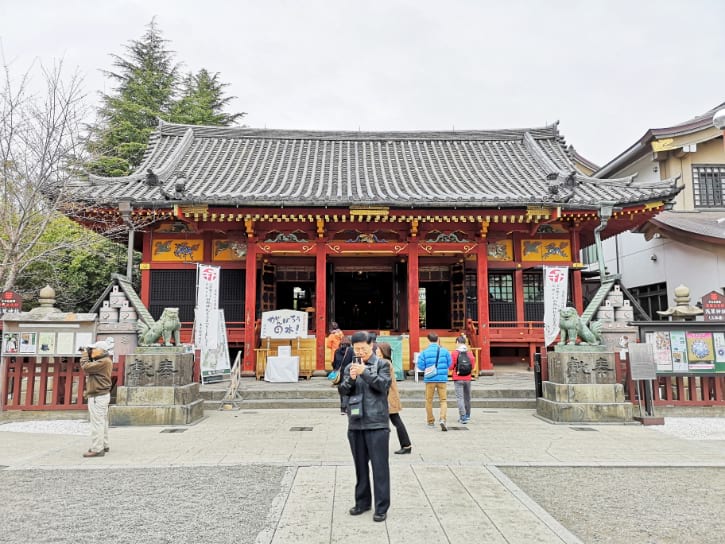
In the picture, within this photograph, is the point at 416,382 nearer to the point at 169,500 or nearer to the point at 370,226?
the point at 370,226

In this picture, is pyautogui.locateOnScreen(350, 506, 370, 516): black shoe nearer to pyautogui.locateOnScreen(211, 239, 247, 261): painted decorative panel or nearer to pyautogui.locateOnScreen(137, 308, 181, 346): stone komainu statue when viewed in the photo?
pyautogui.locateOnScreen(137, 308, 181, 346): stone komainu statue

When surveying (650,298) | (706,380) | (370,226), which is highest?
(370,226)

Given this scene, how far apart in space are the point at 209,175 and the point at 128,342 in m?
6.62

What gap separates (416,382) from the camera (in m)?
11.9

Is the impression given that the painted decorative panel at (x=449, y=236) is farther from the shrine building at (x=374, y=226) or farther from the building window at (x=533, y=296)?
the building window at (x=533, y=296)

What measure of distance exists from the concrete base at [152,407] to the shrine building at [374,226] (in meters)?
4.27

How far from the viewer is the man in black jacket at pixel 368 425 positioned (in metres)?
3.96

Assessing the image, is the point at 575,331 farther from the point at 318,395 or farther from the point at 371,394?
the point at 371,394

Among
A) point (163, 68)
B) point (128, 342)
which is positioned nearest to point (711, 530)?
point (128, 342)

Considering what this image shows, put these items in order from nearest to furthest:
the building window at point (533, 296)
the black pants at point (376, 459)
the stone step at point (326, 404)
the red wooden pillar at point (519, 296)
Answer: the black pants at point (376, 459), the stone step at point (326, 404), the red wooden pillar at point (519, 296), the building window at point (533, 296)

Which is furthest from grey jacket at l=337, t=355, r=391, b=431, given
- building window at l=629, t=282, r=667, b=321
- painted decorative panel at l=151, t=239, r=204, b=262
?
building window at l=629, t=282, r=667, b=321

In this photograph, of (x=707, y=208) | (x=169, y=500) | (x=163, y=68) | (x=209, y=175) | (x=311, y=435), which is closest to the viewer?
(x=169, y=500)

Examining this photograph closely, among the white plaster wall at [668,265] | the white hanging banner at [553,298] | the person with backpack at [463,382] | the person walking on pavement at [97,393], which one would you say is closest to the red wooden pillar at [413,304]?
the white hanging banner at [553,298]

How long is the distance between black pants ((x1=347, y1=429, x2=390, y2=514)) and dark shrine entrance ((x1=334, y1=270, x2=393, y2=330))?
12.7 meters
